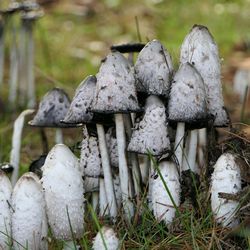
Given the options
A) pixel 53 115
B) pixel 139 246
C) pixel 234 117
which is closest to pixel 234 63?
pixel 234 117

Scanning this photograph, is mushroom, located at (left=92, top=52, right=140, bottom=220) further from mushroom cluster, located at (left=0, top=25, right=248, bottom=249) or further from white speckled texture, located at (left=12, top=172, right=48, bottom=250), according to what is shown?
white speckled texture, located at (left=12, top=172, right=48, bottom=250)

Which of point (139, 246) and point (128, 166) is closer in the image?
point (139, 246)

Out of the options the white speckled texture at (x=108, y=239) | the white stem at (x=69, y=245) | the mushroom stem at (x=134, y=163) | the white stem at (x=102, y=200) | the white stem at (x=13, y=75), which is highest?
the white stem at (x=13, y=75)

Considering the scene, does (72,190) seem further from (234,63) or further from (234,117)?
(234,63)

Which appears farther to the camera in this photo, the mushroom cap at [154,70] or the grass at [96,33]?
the grass at [96,33]

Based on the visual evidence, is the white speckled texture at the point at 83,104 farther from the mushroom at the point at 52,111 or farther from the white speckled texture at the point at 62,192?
the mushroom at the point at 52,111

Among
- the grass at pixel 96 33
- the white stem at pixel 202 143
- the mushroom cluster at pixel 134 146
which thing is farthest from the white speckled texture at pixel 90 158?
the grass at pixel 96 33

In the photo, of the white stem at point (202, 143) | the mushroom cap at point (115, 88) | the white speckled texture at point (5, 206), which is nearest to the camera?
the white speckled texture at point (5, 206)

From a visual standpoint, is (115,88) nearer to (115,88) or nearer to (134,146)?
(115,88)
